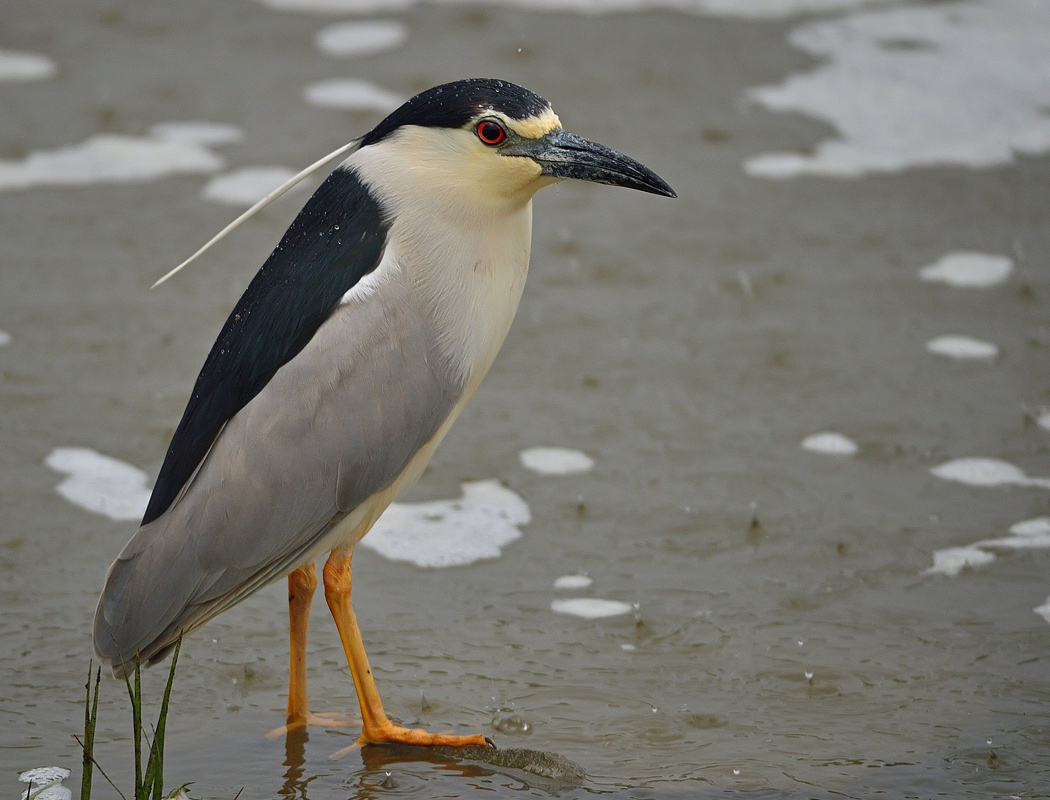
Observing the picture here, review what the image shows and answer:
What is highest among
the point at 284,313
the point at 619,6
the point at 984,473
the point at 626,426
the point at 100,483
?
the point at 619,6

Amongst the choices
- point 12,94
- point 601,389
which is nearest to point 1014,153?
point 601,389

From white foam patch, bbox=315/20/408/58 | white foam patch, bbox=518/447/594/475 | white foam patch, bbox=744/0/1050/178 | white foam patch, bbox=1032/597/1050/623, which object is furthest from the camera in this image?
white foam patch, bbox=315/20/408/58

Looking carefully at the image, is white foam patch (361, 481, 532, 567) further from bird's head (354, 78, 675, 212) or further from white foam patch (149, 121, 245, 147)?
white foam patch (149, 121, 245, 147)

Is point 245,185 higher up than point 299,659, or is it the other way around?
point 245,185

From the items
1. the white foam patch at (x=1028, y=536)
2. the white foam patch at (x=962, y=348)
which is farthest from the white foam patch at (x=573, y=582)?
the white foam patch at (x=962, y=348)

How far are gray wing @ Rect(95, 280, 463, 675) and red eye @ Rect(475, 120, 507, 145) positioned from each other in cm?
45

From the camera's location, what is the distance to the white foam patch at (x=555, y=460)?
514 centimetres

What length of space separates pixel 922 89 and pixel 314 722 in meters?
5.87

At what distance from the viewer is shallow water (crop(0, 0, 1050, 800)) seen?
12.1 ft

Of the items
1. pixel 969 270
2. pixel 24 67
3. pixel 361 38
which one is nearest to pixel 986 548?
pixel 969 270

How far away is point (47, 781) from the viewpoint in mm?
3389

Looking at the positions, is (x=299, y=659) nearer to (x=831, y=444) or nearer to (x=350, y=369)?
(x=350, y=369)

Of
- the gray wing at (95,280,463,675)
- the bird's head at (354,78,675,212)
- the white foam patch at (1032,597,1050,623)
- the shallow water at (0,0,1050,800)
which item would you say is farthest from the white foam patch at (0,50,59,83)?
the white foam patch at (1032,597,1050,623)

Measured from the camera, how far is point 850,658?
4.04m
